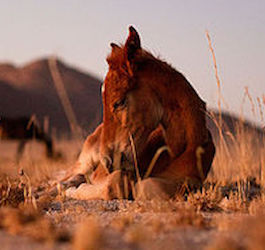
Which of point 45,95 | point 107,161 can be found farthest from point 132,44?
point 45,95

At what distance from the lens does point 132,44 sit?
4.77 metres

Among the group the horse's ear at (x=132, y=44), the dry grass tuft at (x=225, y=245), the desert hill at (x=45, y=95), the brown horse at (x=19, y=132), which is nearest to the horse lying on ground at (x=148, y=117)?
the horse's ear at (x=132, y=44)

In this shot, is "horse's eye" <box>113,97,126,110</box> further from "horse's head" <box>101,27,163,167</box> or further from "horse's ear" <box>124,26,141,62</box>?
"horse's ear" <box>124,26,141,62</box>

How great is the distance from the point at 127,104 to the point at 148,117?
0.94ft

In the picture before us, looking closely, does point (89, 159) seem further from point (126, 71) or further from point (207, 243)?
point (207, 243)

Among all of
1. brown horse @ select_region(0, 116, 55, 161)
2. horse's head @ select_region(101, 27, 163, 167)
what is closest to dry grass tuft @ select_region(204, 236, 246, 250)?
horse's head @ select_region(101, 27, 163, 167)

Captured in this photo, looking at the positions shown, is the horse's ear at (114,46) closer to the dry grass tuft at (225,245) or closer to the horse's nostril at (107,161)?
the horse's nostril at (107,161)

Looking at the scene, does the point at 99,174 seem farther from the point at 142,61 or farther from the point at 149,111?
the point at 142,61

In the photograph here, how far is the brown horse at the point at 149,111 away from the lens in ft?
15.2

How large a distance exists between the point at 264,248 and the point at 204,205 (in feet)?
6.77

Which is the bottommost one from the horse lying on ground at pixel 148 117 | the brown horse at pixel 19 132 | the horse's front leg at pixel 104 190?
the brown horse at pixel 19 132

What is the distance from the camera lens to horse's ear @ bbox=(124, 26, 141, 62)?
4.73 metres

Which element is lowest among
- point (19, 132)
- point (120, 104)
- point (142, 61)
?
point (19, 132)

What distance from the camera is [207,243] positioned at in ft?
6.97
